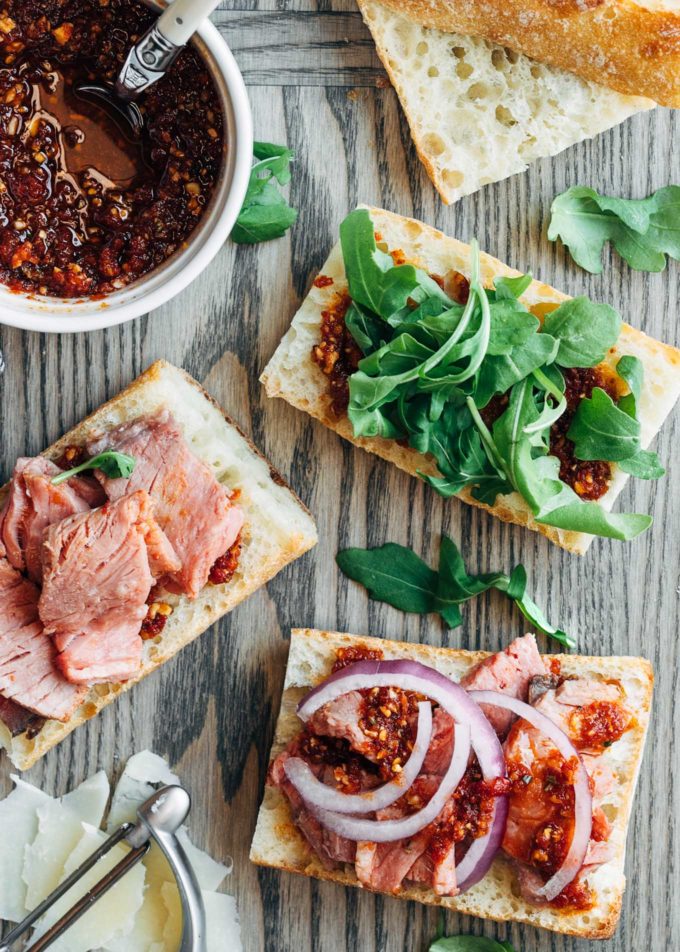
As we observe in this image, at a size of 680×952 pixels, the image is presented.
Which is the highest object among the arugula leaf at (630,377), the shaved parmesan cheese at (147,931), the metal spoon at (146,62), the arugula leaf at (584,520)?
the metal spoon at (146,62)

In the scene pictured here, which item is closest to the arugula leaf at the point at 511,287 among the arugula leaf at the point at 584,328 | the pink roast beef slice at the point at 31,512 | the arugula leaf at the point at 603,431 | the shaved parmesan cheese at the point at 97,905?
the arugula leaf at the point at 584,328

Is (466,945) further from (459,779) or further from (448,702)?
(448,702)

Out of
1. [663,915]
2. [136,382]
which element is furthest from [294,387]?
[663,915]

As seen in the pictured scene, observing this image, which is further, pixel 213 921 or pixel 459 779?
pixel 213 921

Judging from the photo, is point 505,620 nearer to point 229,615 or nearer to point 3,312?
point 229,615

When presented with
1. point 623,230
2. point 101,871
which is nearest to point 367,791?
point 101,871

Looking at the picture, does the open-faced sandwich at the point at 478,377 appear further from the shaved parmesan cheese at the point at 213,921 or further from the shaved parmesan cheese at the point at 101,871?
the shaved parmesan cheese at the point at 213,921

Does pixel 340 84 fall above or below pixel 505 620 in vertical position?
above
